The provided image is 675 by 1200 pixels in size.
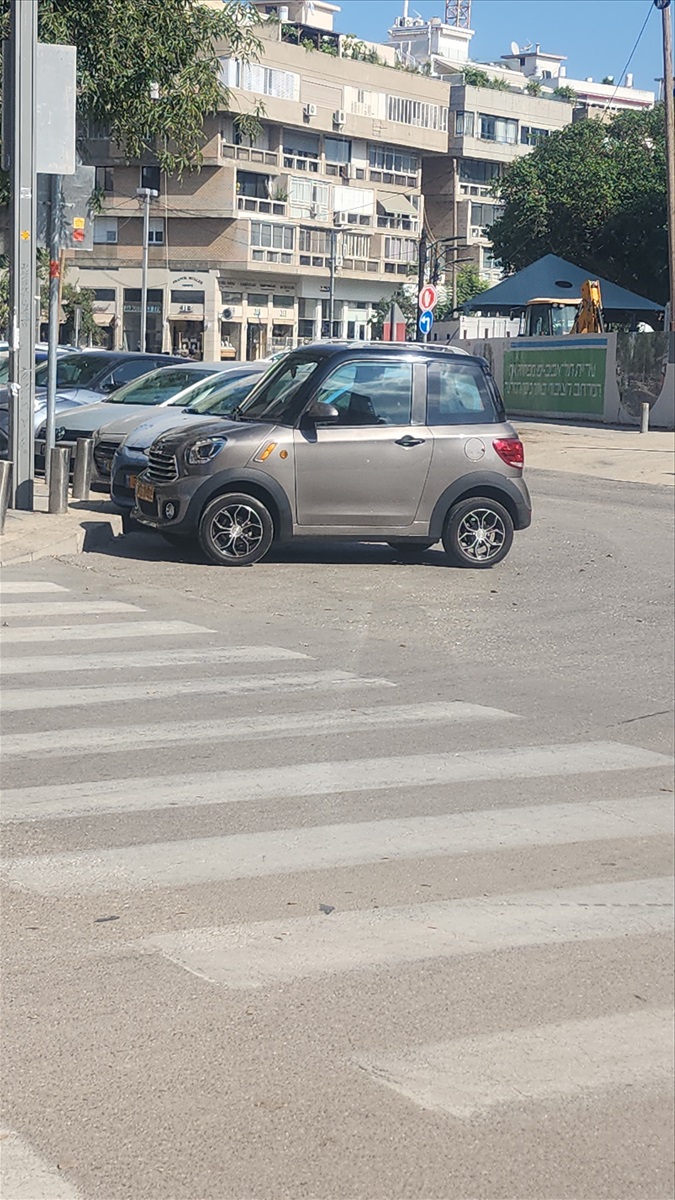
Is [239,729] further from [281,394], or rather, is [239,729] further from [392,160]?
[392,160]

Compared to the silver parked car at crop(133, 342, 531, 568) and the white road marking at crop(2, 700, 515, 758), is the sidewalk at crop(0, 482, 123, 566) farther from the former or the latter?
the white road marking at crop(2, 700, 515, 758)

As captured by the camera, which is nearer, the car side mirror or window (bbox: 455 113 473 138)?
the car side mirror

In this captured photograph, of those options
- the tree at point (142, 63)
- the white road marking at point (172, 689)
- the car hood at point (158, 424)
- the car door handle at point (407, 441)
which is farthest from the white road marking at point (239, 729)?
the tree at point (142, 63)

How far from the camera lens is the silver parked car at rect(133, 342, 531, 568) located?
→ 13.1 m

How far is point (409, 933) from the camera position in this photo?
17.0 ft

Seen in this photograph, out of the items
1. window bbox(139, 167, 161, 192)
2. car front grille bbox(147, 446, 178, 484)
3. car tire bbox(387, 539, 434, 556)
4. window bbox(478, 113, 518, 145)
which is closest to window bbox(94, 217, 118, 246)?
window bbox(139, 167, 161, 192)

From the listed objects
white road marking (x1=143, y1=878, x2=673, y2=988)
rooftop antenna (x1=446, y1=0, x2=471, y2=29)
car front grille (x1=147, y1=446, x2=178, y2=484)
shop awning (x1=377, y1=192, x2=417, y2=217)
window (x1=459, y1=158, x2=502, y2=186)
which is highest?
rooftop antenna (x1=446, y1=0, x2=471, y2=29)

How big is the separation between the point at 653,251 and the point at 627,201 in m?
2.77

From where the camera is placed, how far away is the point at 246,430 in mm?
13141

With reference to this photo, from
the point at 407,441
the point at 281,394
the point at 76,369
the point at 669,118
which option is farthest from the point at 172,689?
the point at 669,118

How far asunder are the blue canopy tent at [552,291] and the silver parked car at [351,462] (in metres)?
36.3

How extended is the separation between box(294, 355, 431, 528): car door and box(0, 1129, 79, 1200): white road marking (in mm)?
9841

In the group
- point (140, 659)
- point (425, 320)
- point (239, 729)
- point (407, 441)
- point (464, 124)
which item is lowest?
point (239, 729)

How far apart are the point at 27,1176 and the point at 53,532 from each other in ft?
35.5
